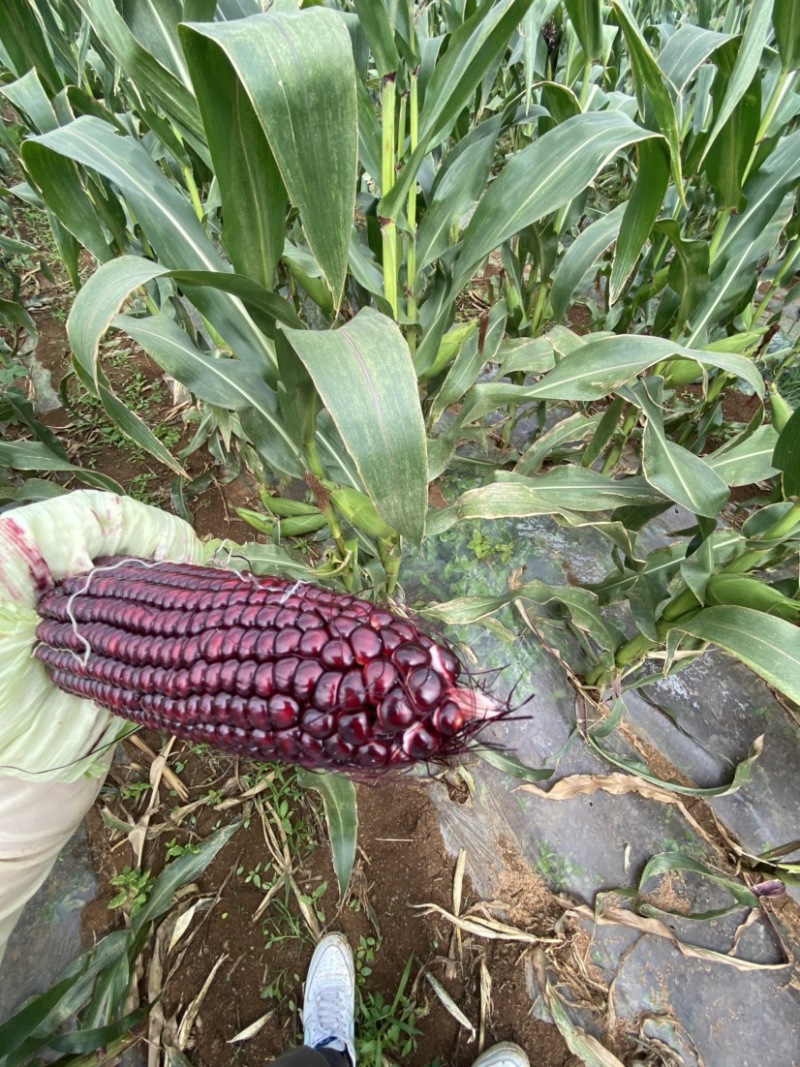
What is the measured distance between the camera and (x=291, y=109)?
723 mm

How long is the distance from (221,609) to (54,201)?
3.42 ft

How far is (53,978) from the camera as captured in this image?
169cm

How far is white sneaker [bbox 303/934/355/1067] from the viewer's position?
1.61m

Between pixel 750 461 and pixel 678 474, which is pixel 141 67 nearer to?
pixel 678 474

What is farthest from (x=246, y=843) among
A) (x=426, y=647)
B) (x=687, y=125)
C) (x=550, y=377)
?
(x=687, y=125)

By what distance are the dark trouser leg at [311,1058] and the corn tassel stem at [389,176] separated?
2.11 metres

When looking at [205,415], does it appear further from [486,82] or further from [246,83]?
[246,83]

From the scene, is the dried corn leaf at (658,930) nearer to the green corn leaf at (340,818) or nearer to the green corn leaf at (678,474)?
the green corn leaf at (340,818)

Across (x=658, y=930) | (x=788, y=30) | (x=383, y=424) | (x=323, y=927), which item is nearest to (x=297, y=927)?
(x=323, y=927)

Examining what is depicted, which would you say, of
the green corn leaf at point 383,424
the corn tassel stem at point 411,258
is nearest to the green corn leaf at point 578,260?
the corn tassel stem at point 411,258

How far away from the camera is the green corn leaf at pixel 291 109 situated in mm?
694

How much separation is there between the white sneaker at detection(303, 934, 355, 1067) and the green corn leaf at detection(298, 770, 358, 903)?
34 centimetres

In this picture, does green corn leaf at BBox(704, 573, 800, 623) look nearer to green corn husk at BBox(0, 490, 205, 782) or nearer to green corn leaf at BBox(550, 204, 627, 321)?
green corn leaf at BBox(550, 204, 627, 321)

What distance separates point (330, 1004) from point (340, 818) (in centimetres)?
61
